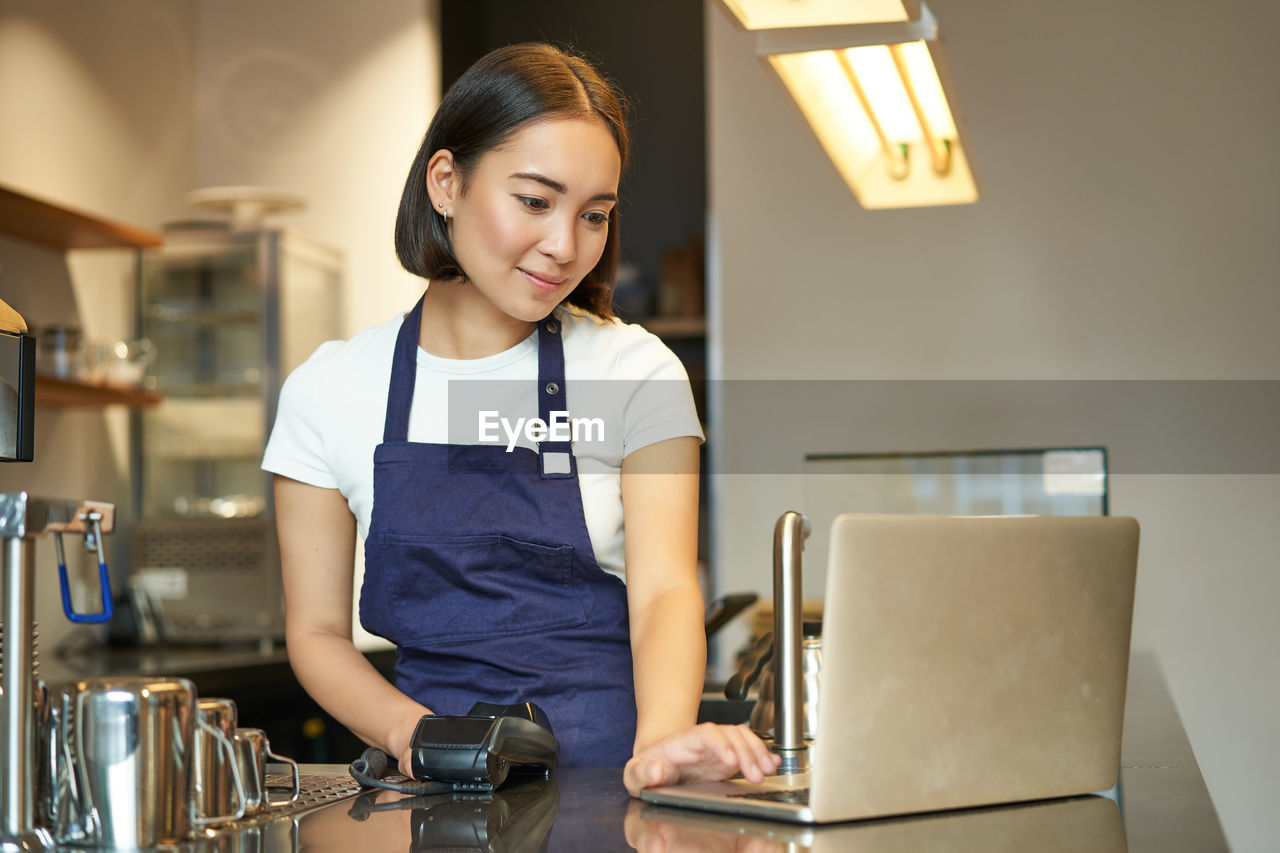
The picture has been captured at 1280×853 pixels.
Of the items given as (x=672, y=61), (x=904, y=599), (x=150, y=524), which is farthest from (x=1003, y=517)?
(x=672, y=61)

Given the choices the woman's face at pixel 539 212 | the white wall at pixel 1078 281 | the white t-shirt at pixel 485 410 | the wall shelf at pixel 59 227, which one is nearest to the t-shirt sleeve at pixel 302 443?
the white t-shirt at pixel 485 410

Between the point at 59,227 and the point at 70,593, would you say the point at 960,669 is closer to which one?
the point at 70,593

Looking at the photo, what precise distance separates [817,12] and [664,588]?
2.29 feet

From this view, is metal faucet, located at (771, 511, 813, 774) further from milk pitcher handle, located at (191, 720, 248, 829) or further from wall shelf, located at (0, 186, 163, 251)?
wall shelf, located at (0, 186, 163, 251)

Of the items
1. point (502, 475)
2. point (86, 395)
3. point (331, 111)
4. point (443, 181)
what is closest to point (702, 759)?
point (502, 475)

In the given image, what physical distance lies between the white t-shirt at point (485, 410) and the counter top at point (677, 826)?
1.21 feet

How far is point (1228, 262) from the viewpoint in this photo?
283cm

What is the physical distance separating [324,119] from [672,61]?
135 centimetres

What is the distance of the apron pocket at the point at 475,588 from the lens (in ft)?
4.19

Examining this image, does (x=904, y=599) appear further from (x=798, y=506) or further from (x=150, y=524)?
(x=150, y=524)

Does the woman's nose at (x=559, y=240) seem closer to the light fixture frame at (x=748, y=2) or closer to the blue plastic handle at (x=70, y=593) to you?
the light fixture frame at (x=748, y=2)

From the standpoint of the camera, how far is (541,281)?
127 cm

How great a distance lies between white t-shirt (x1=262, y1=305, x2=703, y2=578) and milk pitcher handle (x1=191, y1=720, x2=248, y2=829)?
0.43 metres

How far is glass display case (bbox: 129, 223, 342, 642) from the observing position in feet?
11.1
